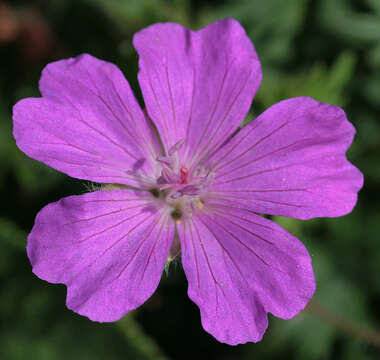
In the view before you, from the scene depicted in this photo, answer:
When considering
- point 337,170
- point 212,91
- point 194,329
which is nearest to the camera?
point 337,170

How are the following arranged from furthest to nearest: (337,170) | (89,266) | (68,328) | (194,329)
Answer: (194,329) → (68,328) → (337,170) → (89,266)

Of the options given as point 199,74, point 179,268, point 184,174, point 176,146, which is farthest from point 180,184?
point 179,268

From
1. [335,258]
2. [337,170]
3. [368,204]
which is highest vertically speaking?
[337,170]

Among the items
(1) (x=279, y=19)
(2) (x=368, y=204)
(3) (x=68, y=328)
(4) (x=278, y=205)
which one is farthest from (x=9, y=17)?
(2) (x=368, y=204)

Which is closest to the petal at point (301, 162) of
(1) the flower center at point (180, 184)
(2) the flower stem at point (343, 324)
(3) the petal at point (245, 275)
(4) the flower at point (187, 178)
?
(4) the flower at point (187, 178)

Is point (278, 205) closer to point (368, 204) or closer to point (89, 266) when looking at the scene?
point (89, 266)

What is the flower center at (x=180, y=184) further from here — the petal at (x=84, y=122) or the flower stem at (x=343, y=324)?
the flower stem at (x=343, y=324)

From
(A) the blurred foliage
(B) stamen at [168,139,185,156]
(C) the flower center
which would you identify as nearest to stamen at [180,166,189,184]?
(C) the flower center
